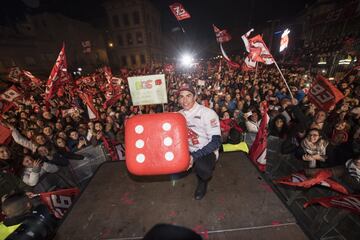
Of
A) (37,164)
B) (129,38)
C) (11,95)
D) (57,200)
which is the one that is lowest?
(57,200)

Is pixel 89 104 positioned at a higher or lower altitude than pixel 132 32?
lower

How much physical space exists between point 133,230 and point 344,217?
10.7 feet

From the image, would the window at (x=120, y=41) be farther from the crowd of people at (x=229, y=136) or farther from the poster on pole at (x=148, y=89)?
the poster on pole at (x=148, y=89)

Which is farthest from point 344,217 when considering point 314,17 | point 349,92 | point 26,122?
point 314,17

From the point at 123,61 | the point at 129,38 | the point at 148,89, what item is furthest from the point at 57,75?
the point at 123,61

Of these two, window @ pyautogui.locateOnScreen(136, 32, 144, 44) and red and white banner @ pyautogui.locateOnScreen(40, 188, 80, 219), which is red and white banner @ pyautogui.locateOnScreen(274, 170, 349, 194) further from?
window @ pyautogui.locateOnScreen(136, 32, 144, 44)

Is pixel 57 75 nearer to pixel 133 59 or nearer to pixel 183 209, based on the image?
pixel 183 209

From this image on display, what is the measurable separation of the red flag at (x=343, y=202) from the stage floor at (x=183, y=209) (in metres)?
0.83

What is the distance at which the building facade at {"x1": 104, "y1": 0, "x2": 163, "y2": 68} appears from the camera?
111ft

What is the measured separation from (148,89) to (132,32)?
34741 mm

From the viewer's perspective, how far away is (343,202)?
8.55 feet

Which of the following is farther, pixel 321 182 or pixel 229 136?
pixel 229 136

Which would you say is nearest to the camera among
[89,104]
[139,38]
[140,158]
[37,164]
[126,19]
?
[140,158]

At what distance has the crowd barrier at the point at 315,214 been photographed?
269 cm
